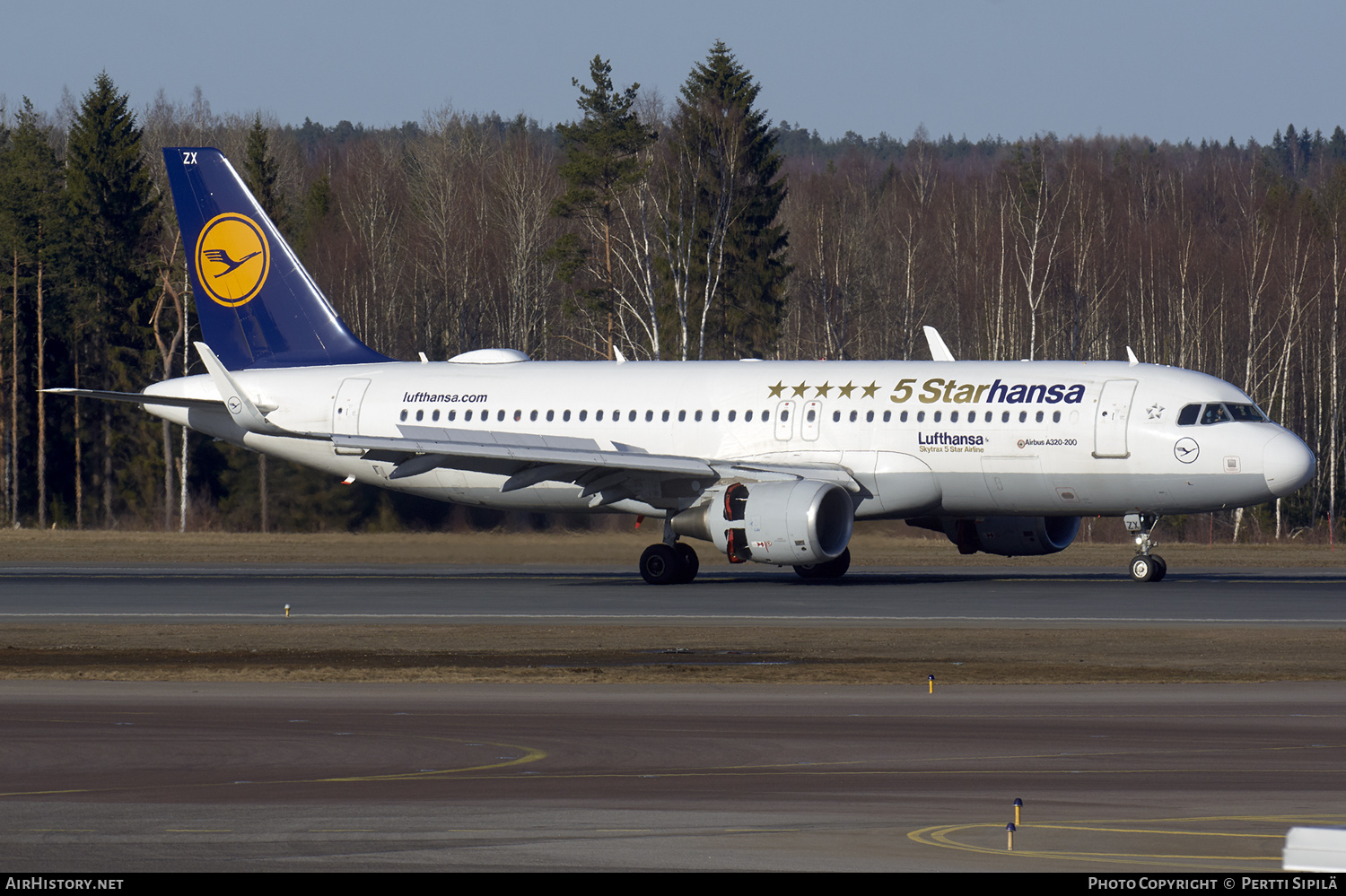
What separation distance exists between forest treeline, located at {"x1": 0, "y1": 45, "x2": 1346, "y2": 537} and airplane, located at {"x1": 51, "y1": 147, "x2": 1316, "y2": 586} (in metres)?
13.4

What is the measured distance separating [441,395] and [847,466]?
965 centimetres

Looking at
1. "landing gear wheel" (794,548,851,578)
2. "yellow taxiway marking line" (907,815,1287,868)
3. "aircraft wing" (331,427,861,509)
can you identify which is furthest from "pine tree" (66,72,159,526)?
"yellow taxiway marking line" (907,815,1287,868)

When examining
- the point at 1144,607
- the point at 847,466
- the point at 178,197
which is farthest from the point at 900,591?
the point at 178,197

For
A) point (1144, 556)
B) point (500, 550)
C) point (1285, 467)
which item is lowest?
point (500, 550)

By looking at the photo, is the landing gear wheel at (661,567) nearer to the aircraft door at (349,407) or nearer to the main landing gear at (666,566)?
the main landing gear at (666,566)

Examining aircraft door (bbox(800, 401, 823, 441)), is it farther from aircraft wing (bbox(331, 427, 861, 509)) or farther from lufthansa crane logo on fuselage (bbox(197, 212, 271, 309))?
lufthansa crane logo on fuselage (bbox(197, 212, 271, 309))

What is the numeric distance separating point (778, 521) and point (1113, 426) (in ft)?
21.3

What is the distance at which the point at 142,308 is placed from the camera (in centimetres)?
7800

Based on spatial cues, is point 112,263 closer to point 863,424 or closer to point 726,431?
point 726,431

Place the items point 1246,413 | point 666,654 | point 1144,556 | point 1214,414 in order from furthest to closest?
1. point 1144,556
2. point 1246,413
3. point 1214,414
4. point 666,654

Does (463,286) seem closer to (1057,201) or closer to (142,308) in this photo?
(142,308)

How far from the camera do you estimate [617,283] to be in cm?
8156

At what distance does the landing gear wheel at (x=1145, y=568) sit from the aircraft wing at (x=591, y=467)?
556 centimetres

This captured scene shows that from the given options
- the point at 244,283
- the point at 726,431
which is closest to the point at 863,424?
the point at 726,431
